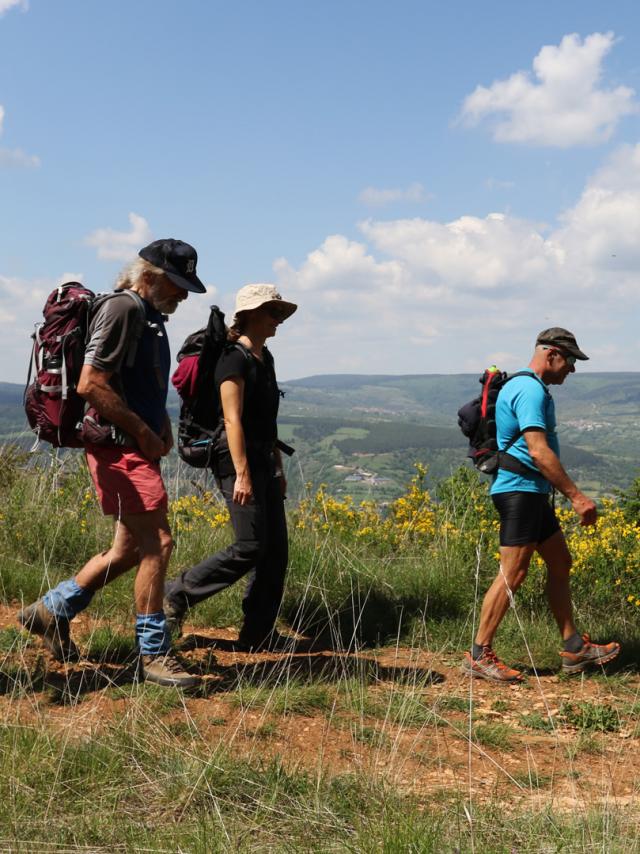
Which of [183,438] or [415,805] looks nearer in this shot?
[415,805]

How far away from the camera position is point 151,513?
13.2 feet

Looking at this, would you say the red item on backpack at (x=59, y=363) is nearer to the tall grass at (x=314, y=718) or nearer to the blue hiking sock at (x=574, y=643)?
the tall grass at (x=314, y=718)

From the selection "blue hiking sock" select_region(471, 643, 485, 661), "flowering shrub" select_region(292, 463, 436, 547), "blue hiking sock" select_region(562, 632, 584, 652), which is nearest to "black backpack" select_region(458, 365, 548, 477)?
"blue hiking sock" select_region(471, 643, 485, 661)

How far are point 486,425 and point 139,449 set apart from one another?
2.20 meters

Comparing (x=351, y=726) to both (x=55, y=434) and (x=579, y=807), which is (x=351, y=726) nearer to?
(x=579, y=807)

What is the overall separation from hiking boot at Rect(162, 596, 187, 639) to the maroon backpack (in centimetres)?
141

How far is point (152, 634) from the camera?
4105mm

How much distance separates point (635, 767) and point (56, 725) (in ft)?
8.05

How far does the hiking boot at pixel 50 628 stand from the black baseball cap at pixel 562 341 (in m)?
3.13

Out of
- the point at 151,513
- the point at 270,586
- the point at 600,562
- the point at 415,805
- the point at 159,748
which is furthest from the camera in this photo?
the point at 600,562

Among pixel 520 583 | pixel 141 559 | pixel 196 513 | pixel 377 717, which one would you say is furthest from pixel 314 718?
pixel 196 513

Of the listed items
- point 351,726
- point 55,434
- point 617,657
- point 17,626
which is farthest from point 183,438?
point 617,657

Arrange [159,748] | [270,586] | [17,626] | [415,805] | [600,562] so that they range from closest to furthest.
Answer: [415,805] < [159,748] < [17,626] < [270,586] < [600,562]

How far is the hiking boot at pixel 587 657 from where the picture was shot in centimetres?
515
